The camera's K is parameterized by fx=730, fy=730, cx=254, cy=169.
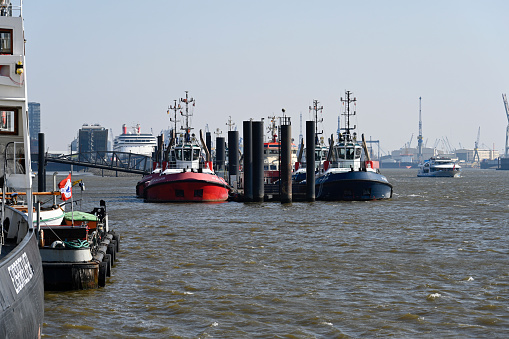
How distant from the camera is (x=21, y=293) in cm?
1270

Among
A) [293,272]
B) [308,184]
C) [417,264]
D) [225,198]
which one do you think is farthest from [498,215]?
[293,272]

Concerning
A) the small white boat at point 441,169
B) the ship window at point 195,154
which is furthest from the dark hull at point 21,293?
the small white boat at point 441,169

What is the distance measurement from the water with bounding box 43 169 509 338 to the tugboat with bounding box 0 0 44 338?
2725mm

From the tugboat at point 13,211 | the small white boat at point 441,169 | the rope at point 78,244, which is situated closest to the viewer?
the tugboat at point 13,211

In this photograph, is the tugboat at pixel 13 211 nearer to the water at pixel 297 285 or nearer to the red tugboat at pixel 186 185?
the water at pixel 297 285

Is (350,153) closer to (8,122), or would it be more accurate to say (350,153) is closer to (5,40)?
(8,122)

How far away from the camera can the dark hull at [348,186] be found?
198 ft

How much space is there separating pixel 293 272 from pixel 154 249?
27.8 ft

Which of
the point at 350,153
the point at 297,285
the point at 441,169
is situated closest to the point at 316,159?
the point at 350,153

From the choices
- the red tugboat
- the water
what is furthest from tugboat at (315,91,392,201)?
the water

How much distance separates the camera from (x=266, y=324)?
58.4ft

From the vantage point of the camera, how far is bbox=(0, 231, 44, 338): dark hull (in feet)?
38.3

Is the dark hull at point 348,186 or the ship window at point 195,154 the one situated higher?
the ship window at point 195,154

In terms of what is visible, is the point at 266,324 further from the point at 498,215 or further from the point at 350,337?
the point at 498,215
